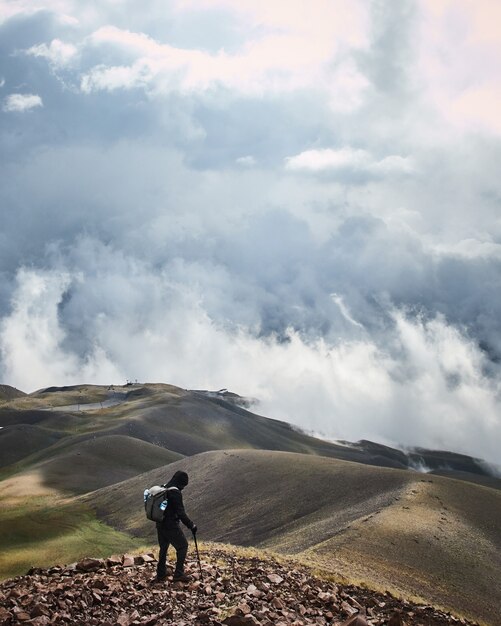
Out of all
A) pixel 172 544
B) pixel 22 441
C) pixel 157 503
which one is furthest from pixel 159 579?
pixel 22 441

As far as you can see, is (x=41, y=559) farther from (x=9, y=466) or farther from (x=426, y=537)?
(x=9, y=466)

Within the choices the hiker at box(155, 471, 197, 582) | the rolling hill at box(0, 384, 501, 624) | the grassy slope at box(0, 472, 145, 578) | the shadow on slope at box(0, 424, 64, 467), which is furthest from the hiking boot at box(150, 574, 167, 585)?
the shadow on slope at box(0, 424, 64, 467)

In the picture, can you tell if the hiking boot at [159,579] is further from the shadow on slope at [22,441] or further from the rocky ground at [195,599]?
the shadow on slope at [22,441]

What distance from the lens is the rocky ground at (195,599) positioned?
638 inches

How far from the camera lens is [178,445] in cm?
18500

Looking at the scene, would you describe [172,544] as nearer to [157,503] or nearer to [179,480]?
[157,503]

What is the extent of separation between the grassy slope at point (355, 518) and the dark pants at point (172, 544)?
11239 millimetres

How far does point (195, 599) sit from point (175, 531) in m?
2.67

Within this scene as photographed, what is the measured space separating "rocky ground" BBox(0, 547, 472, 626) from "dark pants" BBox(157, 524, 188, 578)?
42 centimetres

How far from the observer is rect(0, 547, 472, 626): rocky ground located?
16.2m

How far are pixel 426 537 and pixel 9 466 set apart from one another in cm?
13435

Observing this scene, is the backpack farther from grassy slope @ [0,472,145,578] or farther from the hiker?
grassy slope @ [0,472,145,578]

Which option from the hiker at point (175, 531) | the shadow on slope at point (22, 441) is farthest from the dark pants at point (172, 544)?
the shadow on slope at point (22, 441)

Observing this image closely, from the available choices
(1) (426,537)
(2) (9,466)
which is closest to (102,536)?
(1) (426,537)
